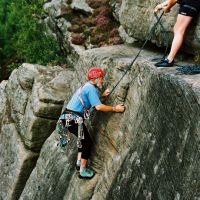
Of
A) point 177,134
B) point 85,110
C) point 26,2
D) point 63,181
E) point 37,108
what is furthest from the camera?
point 26,2

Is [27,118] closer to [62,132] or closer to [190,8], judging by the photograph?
[62,132]

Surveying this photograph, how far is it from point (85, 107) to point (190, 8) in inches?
158

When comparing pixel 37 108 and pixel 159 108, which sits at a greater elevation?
pixel 159 108

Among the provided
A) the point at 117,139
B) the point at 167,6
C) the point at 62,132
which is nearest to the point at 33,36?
the point at 62,132

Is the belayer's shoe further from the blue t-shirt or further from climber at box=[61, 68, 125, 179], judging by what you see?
the blue t-shirt

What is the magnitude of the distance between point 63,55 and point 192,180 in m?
22.9

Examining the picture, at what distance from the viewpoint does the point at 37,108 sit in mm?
19125

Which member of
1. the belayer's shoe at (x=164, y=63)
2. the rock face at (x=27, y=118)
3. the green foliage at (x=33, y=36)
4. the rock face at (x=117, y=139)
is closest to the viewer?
the rock face at (x=117, y=139)

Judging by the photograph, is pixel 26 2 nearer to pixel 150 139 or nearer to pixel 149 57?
pixel 149 57

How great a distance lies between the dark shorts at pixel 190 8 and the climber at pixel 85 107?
112 inches

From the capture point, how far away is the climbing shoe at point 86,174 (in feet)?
47.3

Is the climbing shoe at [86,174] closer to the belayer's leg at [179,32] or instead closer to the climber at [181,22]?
the climber at [181,22]

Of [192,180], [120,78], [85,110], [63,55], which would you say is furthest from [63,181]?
A: [63,55]

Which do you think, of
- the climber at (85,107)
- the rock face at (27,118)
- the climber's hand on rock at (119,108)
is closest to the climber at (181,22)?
the climber's hand on rock at (119,108)
